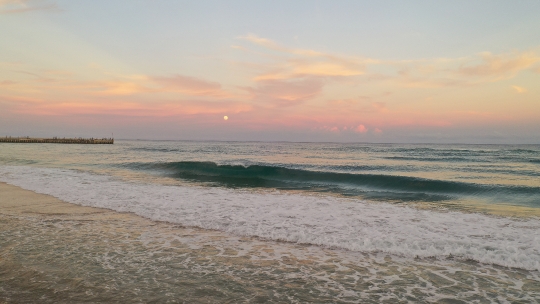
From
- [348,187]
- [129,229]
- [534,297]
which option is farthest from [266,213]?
[348,187]

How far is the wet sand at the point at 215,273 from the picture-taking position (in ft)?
14.0

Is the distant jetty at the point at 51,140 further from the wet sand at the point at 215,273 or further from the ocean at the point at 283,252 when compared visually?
the wet sand at the point at 215,273

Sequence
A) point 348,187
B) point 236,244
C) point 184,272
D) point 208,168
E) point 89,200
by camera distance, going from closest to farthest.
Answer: point 184,272, point 236,244, point 89,200, point 348,187, point 208,168

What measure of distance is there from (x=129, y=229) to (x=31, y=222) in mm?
2542

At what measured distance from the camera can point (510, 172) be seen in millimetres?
24125

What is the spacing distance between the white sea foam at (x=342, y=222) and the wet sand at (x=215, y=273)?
0.63 m

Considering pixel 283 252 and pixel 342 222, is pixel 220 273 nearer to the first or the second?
pixel 283 252

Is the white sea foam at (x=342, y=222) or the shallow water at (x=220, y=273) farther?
the white sea foam at (x=342, y=222)

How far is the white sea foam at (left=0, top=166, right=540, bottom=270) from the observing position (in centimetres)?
668

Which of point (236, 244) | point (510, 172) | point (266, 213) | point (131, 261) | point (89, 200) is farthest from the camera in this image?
point (510, 172)

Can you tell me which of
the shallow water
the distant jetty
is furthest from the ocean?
the distant jetty

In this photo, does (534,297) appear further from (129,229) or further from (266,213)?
(129,229)

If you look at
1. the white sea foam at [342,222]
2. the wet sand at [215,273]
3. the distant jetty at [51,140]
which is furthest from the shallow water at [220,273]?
the distant jetty at [51,140]

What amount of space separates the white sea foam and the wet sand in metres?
0.63
